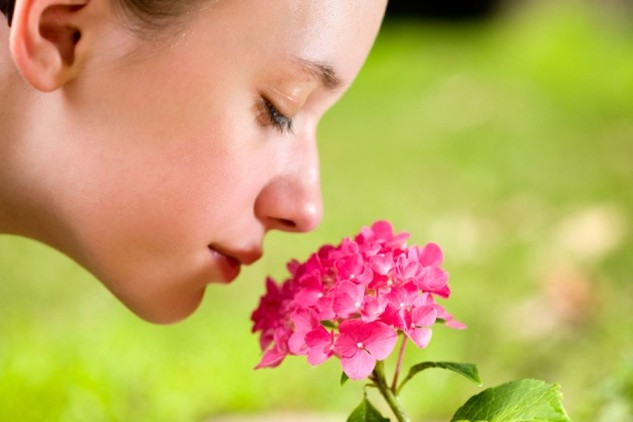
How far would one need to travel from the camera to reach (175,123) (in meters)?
1.37

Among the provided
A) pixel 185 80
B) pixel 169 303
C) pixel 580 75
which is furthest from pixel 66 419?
pixel 580 75

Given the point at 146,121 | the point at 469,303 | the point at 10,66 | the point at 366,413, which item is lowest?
the point at 366,413

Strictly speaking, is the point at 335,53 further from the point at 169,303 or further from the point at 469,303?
the point at 469,303

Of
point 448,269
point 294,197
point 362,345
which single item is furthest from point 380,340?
point 448,269

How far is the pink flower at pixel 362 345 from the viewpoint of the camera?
113 centimetres

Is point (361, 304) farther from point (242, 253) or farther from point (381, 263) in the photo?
point (242, 253)

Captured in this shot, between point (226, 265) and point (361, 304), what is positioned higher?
point (226, 265)

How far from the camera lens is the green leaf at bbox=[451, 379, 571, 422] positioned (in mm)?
1114

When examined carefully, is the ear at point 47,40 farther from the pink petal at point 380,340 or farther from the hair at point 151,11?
the pink petal at point 380,340

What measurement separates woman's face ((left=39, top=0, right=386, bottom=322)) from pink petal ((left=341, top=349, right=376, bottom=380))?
319 mm

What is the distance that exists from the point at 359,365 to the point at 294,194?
354 millimetres

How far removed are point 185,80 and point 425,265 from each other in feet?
1.31

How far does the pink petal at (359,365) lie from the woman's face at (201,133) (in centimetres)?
32

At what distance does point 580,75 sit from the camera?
6082 mm
